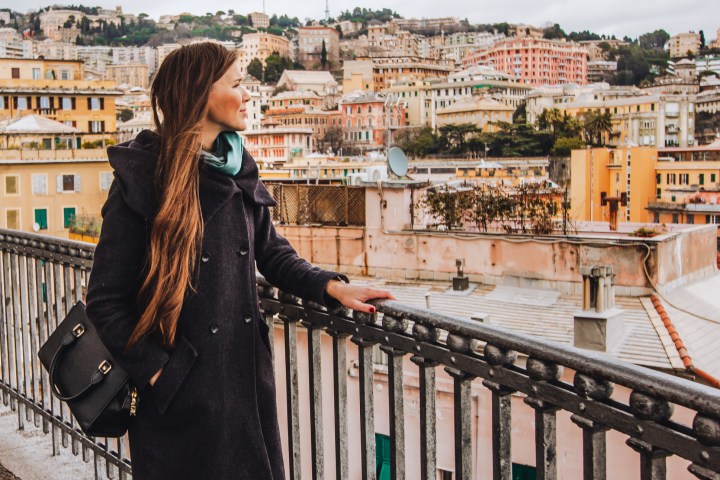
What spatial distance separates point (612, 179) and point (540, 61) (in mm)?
107632

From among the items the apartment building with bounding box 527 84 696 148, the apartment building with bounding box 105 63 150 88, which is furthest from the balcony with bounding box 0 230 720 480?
the apartment building with bounding box 105 63 150 88

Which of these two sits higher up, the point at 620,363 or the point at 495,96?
the point at 495,96

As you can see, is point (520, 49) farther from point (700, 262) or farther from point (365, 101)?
point (700, 262)

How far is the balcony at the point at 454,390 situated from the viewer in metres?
1.50

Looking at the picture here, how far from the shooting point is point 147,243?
6.93ft

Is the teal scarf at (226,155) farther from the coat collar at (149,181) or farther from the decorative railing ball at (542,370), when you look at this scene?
the decorative railing ball at (542,370)

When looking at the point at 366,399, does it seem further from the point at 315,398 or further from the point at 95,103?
the point at 95,103

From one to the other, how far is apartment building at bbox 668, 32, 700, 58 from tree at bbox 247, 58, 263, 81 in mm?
85939

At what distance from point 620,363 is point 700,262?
587 inches

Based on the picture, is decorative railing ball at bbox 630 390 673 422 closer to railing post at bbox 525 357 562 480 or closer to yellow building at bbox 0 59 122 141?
railing post at bbox 525 357 562 480

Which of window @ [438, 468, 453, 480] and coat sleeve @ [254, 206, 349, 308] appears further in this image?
window @ [438, 468, 453, 480]

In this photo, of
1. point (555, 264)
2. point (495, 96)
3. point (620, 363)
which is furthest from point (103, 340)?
point (495, 96)

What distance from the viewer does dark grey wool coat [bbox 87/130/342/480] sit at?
2.09 meters

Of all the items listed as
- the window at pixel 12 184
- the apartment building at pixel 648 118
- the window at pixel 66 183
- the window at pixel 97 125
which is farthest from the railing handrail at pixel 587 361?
the apartment building at pixel 648 118
